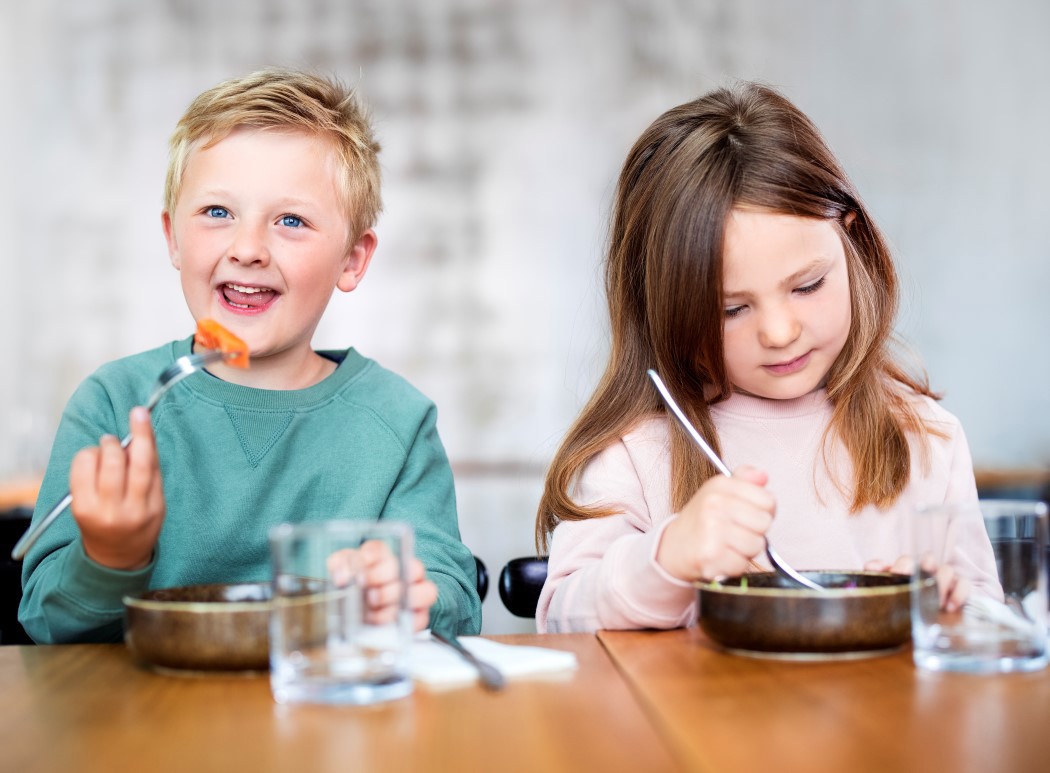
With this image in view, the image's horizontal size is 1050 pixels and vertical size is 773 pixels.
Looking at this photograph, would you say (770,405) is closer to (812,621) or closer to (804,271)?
(804,271)

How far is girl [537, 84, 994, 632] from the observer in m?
1.30

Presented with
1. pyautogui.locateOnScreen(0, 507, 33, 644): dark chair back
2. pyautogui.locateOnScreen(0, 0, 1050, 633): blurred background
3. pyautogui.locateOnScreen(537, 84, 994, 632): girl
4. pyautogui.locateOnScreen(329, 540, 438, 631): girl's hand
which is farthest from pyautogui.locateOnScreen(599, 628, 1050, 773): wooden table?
pyautogui.locateOnScreen(0, 0, 1050, 633): blurred background

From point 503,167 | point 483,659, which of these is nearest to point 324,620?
point 483,659

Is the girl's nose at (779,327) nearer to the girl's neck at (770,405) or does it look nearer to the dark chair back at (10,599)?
the girl's neck at (770,405)

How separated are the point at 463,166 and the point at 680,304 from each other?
2.76 meters

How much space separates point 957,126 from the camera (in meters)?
3.92

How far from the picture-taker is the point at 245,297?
1406 millimetres

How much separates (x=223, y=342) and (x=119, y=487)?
305mm

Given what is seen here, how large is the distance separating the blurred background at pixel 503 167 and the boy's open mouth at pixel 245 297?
2465 millimetres

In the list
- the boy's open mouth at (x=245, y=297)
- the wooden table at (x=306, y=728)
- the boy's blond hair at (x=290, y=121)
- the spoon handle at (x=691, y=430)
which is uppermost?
the boy's blond hair at (x=290, y=121)

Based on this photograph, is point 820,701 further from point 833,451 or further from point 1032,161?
point 1032,161

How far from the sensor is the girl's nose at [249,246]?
53.3 inches

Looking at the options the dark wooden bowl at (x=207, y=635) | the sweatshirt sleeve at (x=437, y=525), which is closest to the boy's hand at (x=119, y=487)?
the dark wooden bowl at (x=207, y=635)

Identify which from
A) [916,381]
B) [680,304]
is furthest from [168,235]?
[916,381]
